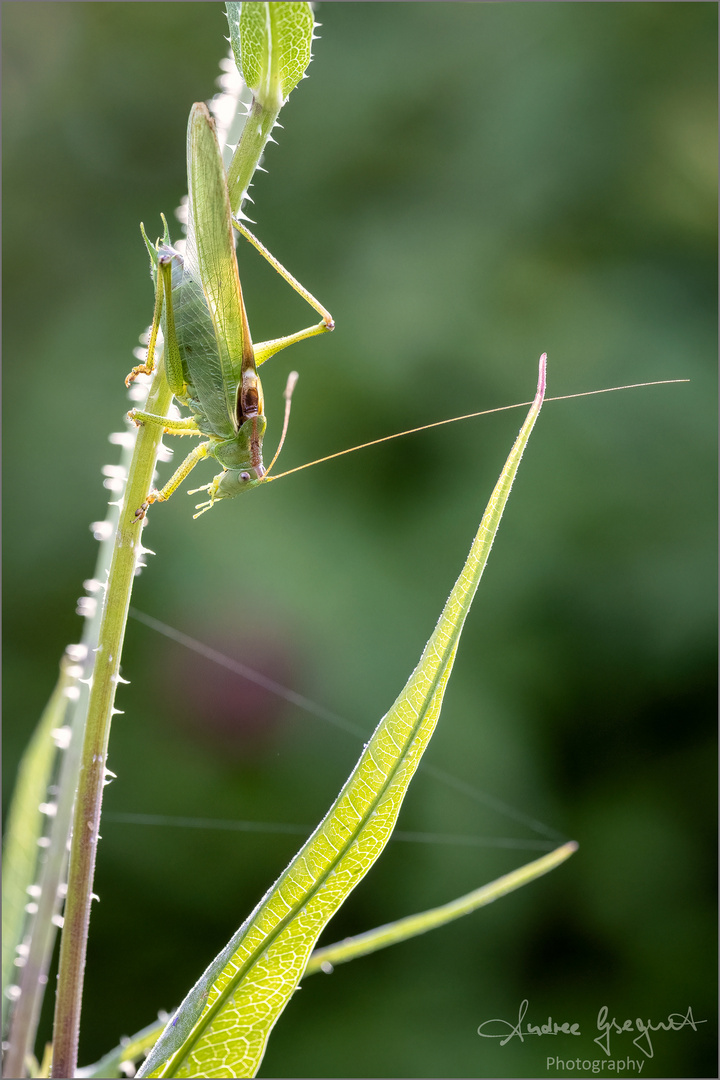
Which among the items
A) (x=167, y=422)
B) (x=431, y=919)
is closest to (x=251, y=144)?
(x=167, y=422)

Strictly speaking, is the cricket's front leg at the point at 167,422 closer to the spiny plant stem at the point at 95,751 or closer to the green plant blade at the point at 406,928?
the spiny plant stem at the point at 95,751

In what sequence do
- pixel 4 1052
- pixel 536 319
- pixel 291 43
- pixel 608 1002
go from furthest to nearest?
pixel 536 319 < pixel 608 1002 < pixel 4 1052 < pixel 291 43

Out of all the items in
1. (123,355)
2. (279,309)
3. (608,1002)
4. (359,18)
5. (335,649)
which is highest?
(359,18)

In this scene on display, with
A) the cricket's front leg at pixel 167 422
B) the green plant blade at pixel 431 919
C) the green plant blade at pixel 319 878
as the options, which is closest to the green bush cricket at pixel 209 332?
the cricket's front leg at pixel 167 422

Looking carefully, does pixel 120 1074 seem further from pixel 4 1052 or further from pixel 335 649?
pixel 335 649

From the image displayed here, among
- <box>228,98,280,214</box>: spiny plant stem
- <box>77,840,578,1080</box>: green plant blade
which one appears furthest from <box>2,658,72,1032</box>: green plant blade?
<box>228,98,280,214</box>: spiny plant stem

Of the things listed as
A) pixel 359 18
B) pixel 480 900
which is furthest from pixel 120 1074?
pixel 359 18

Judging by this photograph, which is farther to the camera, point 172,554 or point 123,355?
point 123,355
